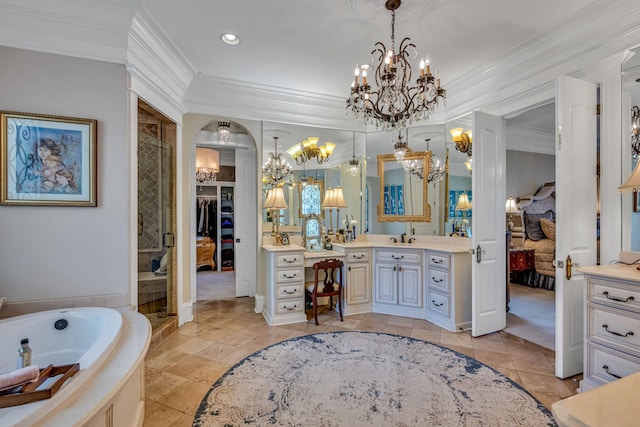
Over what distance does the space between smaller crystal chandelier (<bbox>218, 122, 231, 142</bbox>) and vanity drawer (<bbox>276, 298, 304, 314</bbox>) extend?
9.09ft

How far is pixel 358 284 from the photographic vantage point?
4.10 meters

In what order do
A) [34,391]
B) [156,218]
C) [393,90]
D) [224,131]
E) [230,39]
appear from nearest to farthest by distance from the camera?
[34,391] → [393,90] → [230,39] → [156,218] → [224,131]

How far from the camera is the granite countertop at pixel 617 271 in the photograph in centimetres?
195

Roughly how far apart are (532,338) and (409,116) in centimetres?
288

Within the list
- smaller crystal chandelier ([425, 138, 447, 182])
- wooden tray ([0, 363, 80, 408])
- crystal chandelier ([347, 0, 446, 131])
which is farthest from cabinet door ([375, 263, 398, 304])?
wooden tray ([0, 363, 80, 408])

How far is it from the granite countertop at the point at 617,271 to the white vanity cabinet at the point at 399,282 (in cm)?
185

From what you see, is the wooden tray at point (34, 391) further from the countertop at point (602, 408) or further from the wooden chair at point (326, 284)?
the wooden chair at point (326, 284)

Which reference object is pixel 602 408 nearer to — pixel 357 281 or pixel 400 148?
pixel 357 281

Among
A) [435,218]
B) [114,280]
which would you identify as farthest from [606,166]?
[114,280]

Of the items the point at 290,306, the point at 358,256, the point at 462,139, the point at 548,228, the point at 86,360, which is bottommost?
the point at 290,306

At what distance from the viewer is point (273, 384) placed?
2367 mm

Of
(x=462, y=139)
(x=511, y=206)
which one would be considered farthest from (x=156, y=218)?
(x=511, y=206)

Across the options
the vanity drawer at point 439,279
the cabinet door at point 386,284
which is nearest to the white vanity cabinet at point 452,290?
the vanity drawer at point 439,279

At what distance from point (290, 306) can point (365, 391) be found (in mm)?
1671
